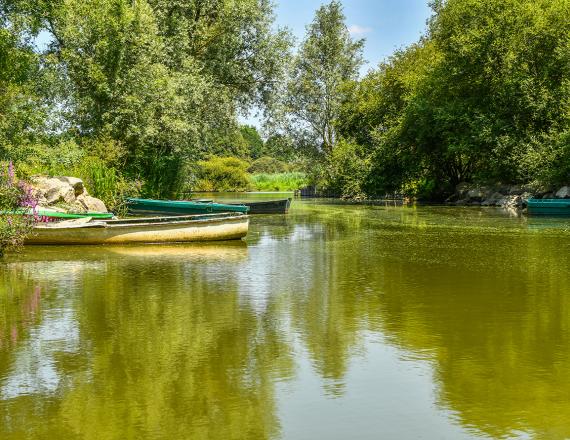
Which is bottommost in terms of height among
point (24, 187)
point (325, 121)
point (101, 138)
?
point (24, 187)

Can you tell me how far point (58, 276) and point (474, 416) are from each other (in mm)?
8899

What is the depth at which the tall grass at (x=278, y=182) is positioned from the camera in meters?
92.7

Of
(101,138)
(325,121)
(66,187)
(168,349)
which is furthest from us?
(325,121)

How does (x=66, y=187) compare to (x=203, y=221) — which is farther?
(x=66, y=187)

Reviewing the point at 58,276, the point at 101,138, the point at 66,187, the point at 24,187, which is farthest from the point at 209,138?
the point at 58,276

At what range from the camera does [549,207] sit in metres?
31.3

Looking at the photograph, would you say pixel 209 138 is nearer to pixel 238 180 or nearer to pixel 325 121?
pixel 325 121

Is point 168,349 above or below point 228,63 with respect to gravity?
below

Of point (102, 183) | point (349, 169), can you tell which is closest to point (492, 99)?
point (349, 169)

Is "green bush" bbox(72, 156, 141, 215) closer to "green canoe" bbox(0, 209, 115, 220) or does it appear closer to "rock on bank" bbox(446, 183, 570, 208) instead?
"green canoe" bbox(0, 209, 115, 220)

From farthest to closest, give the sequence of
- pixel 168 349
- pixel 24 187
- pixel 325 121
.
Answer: pixel 325 121 < pixel 24 187 < pixel 168 349

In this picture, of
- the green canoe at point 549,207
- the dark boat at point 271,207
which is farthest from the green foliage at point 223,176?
the green canoe at point 549,207

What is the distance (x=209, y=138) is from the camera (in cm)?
3481

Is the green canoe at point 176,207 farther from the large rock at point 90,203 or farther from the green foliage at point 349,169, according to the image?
the green foliage at point 349,169
